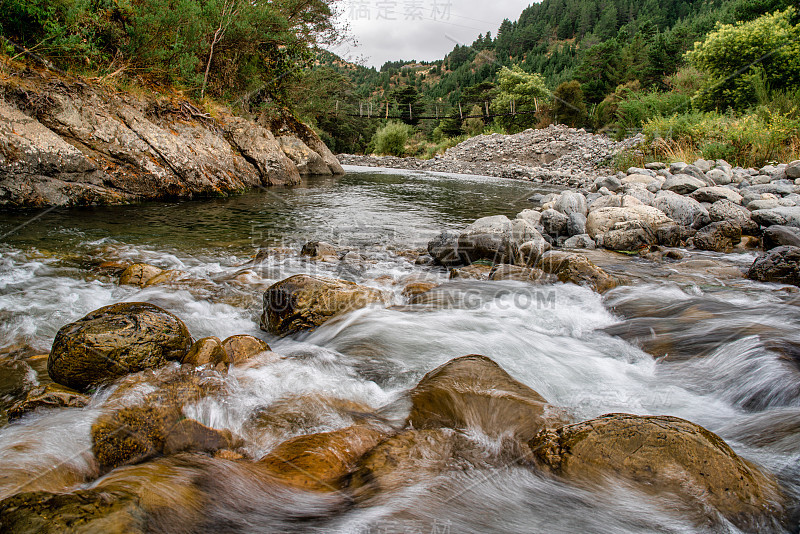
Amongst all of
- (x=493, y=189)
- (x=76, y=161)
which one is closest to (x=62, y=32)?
(x=76, y=161)

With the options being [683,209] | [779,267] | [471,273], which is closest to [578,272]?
[471,273]

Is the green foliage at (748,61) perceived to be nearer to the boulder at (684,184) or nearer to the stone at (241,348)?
the boulder at (684,184)

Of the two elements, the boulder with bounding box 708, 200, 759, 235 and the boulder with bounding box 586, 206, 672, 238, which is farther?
the boulder with bounding box 586, 206, 672, 238

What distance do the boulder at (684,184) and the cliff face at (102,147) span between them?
1050cm

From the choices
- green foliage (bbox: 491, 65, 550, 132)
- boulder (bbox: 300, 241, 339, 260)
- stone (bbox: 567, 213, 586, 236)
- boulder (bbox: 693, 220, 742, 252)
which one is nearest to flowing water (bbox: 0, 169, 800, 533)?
boulder (bbox: 300, 241, 339, 260)

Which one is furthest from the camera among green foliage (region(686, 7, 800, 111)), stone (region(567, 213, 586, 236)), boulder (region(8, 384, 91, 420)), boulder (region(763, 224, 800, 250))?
green foliage (region(686, 7, 800, 111))

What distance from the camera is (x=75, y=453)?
1.69 m

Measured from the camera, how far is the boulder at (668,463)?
4.83 feet

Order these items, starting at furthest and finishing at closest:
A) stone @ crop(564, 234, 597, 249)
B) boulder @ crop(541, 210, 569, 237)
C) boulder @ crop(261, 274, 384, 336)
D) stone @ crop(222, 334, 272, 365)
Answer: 1. boulder @ crop(541, 210, 569, 237)
2. stone @ crop(564, 234, 597, 249)
3. boulder @ crop(261, 274, 384, 336)
4. stone @ crop(222, 334, 272, 365)

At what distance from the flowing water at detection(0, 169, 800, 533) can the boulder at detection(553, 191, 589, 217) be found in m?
2.22

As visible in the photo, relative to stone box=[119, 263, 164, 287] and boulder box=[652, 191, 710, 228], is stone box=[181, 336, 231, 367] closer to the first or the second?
stone box=[119, 263, 164, 287]

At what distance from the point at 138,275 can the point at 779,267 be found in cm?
689

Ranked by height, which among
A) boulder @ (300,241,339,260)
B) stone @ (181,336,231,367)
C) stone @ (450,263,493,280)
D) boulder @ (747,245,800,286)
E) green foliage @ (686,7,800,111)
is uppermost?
green foliage @ (686,7,800,111)

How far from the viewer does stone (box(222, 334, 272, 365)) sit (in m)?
2.62
